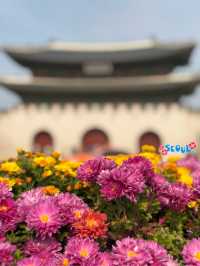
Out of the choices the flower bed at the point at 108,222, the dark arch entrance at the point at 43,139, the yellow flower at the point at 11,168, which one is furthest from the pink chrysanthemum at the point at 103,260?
the dark arch entrance at the point at 43,139

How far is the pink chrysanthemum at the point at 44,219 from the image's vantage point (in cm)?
204

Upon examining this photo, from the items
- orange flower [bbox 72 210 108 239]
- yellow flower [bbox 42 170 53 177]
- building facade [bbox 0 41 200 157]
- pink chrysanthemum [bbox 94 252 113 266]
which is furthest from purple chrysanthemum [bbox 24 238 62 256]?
building facade [bbox 0 41 200 157]

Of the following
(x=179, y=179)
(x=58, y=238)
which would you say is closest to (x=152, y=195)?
(x=58, y=238)

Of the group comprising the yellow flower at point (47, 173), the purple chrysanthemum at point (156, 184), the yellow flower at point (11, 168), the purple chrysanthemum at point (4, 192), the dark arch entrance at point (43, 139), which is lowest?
the purple chrysanthemum at point (4, 192)

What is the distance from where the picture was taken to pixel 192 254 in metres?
2.06

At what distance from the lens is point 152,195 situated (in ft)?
8.12

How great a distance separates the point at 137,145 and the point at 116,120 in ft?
6.50

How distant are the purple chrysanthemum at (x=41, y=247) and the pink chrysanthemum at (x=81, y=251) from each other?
12cm

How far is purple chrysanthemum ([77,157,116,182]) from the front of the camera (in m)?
2.43

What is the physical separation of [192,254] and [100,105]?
94.5 feet

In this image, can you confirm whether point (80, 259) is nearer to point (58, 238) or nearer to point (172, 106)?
point (58, 238)

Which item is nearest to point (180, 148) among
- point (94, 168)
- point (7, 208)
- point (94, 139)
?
point (94, 168)

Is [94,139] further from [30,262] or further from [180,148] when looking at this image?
[30,262]

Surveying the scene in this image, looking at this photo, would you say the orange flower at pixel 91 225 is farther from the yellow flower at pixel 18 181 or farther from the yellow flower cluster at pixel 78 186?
the yellow flower at pixel 18 181
